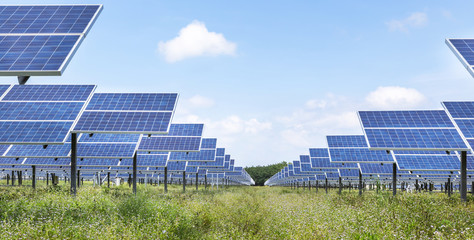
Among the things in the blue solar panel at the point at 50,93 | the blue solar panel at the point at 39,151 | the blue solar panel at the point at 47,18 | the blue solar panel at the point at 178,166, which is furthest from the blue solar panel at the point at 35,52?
the blue solar panel at the point at 178,166

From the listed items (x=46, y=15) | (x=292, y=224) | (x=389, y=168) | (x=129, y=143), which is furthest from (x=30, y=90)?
(x=389, y=168)

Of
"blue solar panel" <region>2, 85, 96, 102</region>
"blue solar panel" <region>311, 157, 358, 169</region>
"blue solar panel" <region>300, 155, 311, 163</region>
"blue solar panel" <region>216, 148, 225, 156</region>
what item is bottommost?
"blue solar panel" <region>311, 157, 358, 169</region>

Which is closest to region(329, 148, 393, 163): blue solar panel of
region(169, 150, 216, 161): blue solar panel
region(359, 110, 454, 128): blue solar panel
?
region(359, 110, 454, 128): blue solar panel

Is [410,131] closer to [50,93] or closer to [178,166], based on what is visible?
[50,93]

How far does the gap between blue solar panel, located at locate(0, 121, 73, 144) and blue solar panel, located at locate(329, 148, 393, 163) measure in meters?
23.9

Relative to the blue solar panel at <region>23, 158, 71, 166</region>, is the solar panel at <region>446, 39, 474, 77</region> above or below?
above

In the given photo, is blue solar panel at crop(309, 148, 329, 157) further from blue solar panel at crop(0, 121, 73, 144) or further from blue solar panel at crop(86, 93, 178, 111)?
blue solar panel at crop(0, 121, 73, 144)

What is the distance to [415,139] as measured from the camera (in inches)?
995

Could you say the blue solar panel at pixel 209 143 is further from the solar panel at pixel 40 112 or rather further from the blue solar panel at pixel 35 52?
the blue solar panel at pixel 35 52

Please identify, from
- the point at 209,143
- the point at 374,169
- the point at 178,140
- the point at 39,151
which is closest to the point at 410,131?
the point at 178,140

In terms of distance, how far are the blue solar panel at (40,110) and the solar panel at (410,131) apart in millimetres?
17188

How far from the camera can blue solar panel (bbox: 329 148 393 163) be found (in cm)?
3550

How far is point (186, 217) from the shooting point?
15555 mm

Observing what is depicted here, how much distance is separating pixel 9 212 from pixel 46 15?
780cm
